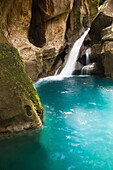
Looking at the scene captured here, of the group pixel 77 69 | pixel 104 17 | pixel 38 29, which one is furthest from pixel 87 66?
pixel 38 29

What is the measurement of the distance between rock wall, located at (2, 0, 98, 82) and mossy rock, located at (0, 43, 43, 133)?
5.71m

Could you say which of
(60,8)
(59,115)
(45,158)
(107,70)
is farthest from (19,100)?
(60,8)

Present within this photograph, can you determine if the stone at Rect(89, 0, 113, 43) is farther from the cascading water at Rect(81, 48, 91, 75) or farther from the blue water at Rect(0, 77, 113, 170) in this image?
the blue water at Rect(0, 77, 113, 170)

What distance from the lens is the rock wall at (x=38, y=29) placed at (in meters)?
9.10

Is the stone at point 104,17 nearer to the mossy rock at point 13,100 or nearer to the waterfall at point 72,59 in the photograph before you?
the waterfall at point 72,59

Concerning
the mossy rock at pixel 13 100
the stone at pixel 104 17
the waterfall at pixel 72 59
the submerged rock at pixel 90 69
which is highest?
the stone at pixel 104 17

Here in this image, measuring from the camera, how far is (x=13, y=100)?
306cm

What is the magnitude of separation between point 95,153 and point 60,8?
40.8 feet

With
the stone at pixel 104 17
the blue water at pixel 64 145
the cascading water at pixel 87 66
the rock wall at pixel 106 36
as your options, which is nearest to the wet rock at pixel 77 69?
the cascading water at pixel 87 66

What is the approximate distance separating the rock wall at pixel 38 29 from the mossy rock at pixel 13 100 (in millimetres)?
5708

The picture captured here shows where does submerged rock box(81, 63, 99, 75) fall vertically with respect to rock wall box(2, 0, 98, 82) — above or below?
below

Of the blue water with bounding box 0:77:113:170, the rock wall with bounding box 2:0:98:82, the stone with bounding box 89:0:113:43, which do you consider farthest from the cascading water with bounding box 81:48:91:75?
the blue water with bounding box 0:77:113:170

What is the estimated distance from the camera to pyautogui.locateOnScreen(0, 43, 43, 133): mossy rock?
3.00 metres

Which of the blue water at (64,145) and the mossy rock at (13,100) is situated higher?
the mossy rock at (13,100)
